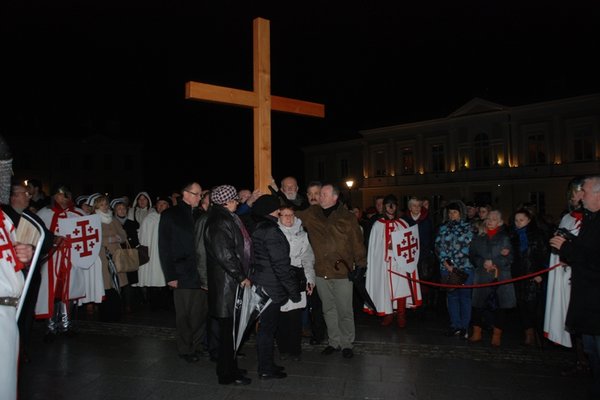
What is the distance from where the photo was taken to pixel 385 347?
6.41 meters

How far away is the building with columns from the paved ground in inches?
1097

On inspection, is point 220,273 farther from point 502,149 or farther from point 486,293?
point 502,149

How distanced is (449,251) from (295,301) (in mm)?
2829

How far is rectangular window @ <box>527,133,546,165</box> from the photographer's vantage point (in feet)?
114

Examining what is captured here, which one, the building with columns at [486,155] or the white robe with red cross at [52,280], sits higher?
the building with columns at [486,155]

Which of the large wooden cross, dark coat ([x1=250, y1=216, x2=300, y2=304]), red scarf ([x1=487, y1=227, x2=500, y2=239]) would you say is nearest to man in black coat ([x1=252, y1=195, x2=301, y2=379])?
dark coat ([x1=250, y1=216, x2=300, y2=304])

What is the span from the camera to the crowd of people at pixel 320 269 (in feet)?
16.7

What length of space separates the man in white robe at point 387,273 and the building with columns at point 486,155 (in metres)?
26.6

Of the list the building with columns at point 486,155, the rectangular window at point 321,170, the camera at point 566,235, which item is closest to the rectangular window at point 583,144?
the building with columns at point 486,155

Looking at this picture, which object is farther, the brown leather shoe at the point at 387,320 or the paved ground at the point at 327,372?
the brown leather shoe at the point at 387,320

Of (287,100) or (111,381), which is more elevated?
(287,100)

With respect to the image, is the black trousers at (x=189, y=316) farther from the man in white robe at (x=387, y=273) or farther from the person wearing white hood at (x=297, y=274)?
the man in white robe at (x=387, y=273)

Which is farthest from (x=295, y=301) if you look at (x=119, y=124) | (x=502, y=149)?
(x=119, y=124)

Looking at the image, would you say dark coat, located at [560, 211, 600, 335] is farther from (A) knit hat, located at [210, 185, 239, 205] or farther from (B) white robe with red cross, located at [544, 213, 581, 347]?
(A) knit hat, located at [210, 185, 239, 205]
